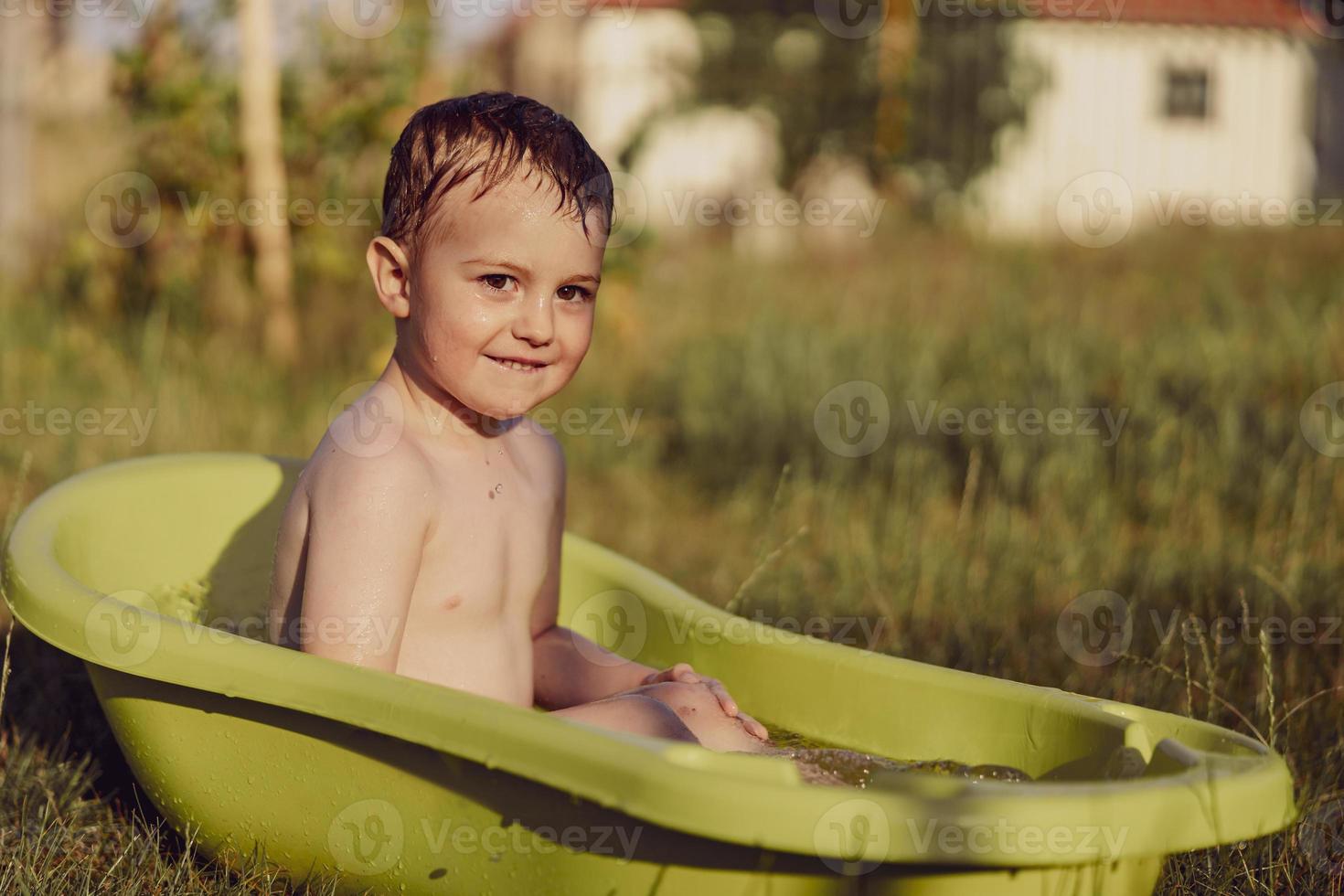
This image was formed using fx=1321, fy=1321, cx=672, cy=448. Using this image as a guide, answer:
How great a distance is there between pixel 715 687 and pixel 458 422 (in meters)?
0.57

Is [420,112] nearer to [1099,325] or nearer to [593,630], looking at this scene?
[593,630]

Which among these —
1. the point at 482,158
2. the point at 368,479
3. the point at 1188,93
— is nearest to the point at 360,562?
the point at 368,479

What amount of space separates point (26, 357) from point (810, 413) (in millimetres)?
2983

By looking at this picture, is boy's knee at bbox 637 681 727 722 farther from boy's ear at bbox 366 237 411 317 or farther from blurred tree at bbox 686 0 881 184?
blurred tree at bbox 686 0 881 184

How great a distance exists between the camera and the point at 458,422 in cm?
205

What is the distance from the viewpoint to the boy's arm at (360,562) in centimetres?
179

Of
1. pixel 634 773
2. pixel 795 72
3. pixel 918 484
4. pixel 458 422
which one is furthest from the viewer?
pixel 795 72

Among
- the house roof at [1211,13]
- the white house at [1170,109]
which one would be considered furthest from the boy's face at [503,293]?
the house roof at [1211,13]

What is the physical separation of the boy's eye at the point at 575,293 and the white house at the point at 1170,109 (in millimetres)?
13177

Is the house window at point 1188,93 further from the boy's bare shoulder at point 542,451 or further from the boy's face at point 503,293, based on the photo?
the boy's face at point 503,293

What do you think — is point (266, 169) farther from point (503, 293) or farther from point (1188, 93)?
point (1188, 93)

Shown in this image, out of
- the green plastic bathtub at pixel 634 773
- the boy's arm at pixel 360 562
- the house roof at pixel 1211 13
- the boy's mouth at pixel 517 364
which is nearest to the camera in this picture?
the green plastic bathtub at pixel 634 773

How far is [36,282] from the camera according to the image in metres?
6.14

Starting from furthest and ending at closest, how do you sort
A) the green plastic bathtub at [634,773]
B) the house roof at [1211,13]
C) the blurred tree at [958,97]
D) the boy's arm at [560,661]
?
the house roof at [1211,13], the blurred tree at [958,97], the boy's arm at [560,661], the green plastic bathtub at [634,773]
